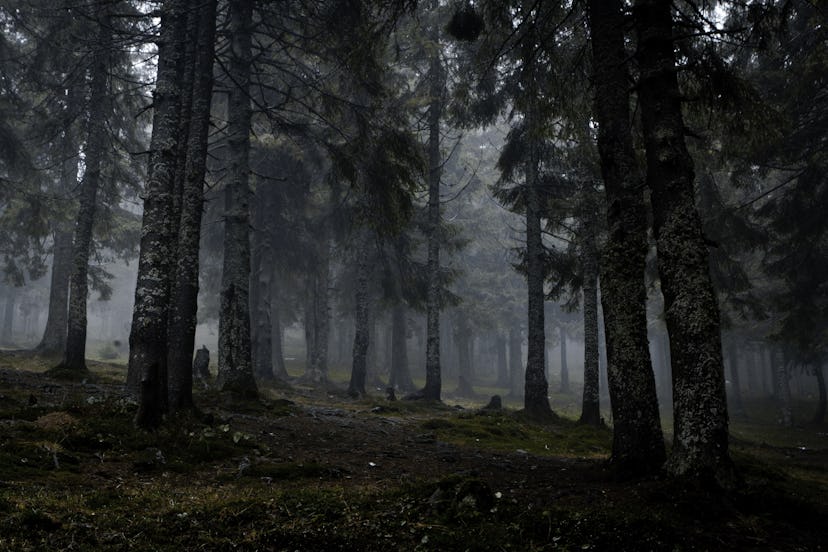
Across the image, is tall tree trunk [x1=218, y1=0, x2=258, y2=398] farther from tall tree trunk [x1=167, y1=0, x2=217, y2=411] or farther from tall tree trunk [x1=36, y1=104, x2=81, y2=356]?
tall tree trunk [x1=36, y1=104, x2=81, y2=356]

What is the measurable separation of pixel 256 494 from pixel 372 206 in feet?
31.8

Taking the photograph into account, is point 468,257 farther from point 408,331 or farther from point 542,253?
point 542,253

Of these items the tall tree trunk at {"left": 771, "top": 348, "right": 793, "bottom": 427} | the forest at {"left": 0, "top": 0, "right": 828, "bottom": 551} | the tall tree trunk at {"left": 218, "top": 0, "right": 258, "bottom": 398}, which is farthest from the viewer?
the tall tree trunk at {"left": 771, "top": 348, "right": 793, "bottom": 427}

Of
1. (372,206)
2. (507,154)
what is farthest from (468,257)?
(372,206)

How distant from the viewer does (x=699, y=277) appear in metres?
5.33

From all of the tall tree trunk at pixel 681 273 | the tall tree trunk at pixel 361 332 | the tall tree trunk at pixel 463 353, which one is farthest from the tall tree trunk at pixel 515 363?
the tall tree trunk at pixel 681 273

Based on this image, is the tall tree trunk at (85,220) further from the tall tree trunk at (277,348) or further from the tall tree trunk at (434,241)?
the tall tree trunk at (277,348)

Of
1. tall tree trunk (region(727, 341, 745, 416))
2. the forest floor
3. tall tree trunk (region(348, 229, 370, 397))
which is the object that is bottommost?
tall tree trunk (region(727, 341, 745, 416))

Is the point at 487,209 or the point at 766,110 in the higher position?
the point at 487,209

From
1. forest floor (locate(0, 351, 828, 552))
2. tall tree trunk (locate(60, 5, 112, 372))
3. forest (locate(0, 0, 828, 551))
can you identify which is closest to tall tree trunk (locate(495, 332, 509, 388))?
forest (locate(0, 0, 828, 551))

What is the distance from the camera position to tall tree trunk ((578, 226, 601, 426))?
14.1 meters

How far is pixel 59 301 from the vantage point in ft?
72.3

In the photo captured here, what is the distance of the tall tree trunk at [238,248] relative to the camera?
12.6 m

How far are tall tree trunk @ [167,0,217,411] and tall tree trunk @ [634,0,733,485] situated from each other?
778 centimetres
